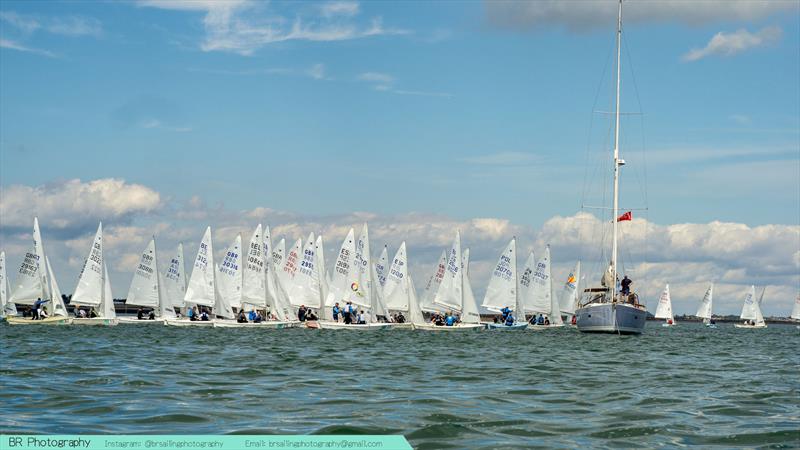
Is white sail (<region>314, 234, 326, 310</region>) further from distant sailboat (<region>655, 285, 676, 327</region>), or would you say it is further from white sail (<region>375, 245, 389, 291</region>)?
distant sailboat (<region>655, 285, 676, 327</region>)

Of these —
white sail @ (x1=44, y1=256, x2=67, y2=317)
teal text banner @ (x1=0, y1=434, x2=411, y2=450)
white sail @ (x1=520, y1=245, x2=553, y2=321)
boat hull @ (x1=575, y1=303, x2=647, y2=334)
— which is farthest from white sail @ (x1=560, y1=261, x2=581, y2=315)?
teal text banner @ (x1=0, y1=434, x2=411, y2=450)

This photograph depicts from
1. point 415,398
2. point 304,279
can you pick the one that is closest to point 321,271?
point 304,279

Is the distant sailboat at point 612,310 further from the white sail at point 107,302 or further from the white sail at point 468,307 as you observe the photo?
the white sail at point 107,302

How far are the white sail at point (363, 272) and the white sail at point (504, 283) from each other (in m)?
11.3

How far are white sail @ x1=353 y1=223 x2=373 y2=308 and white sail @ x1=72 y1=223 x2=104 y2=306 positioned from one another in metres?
21.8

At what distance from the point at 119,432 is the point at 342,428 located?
3.66 meters

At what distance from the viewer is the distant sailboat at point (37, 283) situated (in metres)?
77.2

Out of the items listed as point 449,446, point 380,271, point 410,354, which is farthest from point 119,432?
point 380,271

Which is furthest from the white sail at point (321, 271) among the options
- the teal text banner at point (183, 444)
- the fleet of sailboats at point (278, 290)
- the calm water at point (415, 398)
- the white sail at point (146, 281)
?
the teal text banner at point (183, 444)

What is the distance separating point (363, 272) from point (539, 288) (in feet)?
70.1

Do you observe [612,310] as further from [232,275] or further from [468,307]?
[232,275]

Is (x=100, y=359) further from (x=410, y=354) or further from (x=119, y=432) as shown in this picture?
(x=119, y=432)

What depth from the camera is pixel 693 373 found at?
30.8 meters

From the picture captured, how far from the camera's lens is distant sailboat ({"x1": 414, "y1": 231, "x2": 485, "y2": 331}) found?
268 ft
